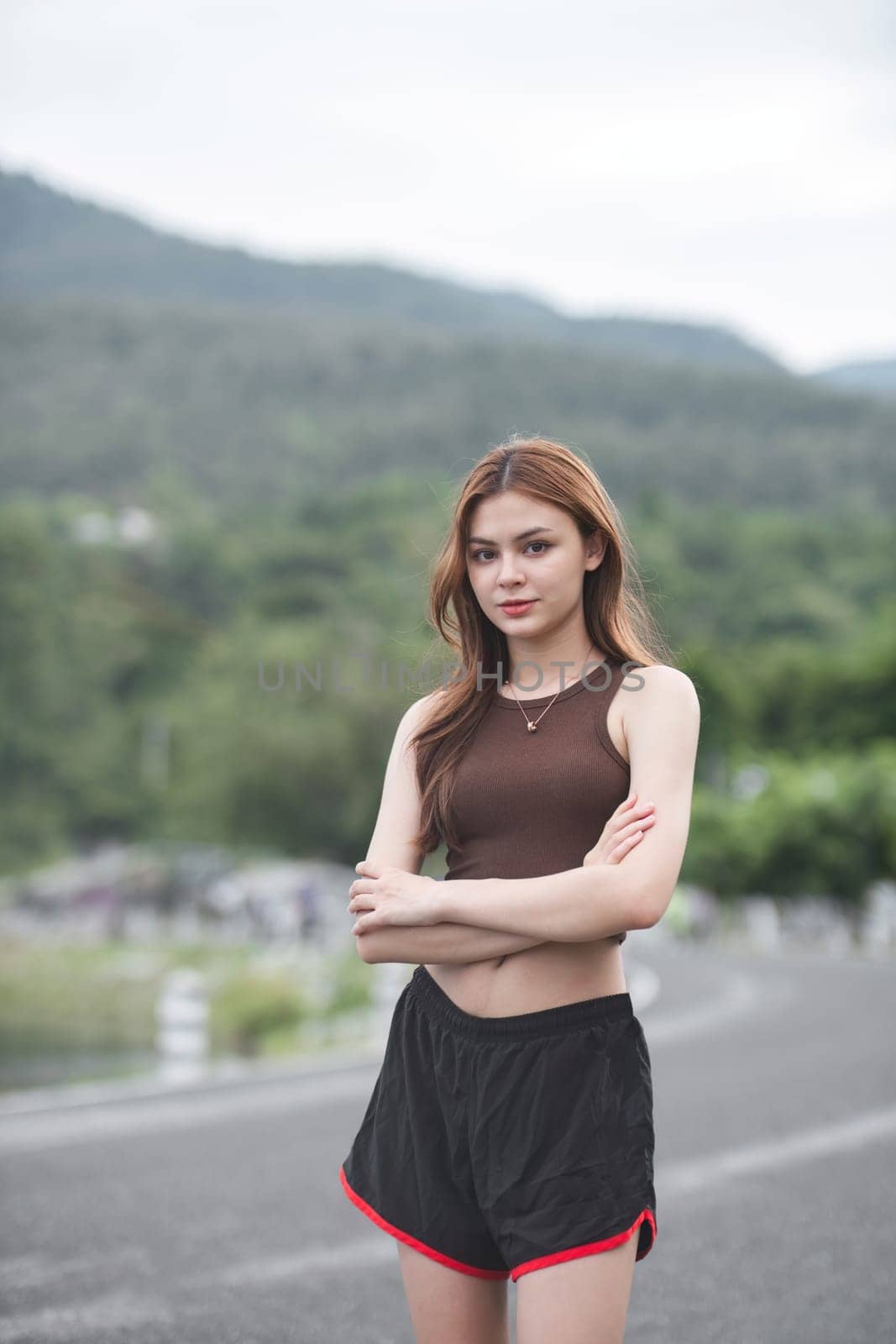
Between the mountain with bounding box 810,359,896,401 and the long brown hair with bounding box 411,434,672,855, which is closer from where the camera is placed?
the long brown hair with bounding box 411,434,672,855

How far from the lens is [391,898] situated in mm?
2869

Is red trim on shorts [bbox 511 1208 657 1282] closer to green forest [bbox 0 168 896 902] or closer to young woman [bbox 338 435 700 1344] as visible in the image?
young woman [bbox 338 435 700 1344]

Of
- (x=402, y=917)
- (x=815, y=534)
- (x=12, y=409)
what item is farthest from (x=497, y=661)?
(x=12, y=409)

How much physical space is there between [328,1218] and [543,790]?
3.99 m

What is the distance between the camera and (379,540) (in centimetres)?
9688

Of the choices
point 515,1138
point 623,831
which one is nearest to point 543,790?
point 623,831

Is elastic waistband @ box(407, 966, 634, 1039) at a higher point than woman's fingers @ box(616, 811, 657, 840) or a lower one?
lower

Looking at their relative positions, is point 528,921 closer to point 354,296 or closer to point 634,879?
point 634,879

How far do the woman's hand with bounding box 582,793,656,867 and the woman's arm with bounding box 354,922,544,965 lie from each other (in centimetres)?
18

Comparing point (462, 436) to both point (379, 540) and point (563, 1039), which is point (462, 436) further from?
point (563, 1039)

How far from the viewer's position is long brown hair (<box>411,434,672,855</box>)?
2881 mm

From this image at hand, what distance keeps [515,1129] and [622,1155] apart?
7.2 inches

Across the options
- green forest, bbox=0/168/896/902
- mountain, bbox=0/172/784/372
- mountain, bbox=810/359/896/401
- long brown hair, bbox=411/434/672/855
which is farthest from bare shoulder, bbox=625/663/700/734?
mountain, bbox=810/359/896/401

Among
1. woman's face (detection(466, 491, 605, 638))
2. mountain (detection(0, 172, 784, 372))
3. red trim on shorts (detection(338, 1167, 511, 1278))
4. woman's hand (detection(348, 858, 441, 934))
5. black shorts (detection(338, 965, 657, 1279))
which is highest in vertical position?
mountain (detection(0, 172, 784, 372))
